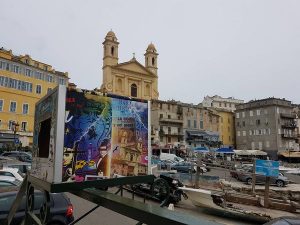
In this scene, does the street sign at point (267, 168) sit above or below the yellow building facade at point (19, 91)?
below

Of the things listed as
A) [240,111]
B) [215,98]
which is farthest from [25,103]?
[215,98]

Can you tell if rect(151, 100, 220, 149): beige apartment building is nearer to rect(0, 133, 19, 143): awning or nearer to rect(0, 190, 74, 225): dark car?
rect(0, 133, 19, 143): awning

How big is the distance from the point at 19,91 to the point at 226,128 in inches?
2289

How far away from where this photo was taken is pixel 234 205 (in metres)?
14.9

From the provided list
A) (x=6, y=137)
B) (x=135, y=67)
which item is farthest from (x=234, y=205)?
(x=135, y=67)

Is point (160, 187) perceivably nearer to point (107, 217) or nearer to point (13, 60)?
point (107, 217)

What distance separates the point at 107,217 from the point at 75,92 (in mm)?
9403

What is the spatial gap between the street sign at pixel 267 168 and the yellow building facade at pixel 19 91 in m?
43.8

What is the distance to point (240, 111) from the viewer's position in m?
84.2

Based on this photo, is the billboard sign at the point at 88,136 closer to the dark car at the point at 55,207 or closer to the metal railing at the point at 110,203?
the metal railing at the point at 110,203

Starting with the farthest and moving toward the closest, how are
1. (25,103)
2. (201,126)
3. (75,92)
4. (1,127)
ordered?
(201,126) → (25,103) → (1,127) → (75,92)

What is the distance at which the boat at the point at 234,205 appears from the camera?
12609mm

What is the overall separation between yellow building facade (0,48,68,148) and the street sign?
4383cm

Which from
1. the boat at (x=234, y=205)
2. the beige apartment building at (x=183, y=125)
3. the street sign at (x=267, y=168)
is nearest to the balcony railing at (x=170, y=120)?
the beige apartment building at (x=183, y=125)
